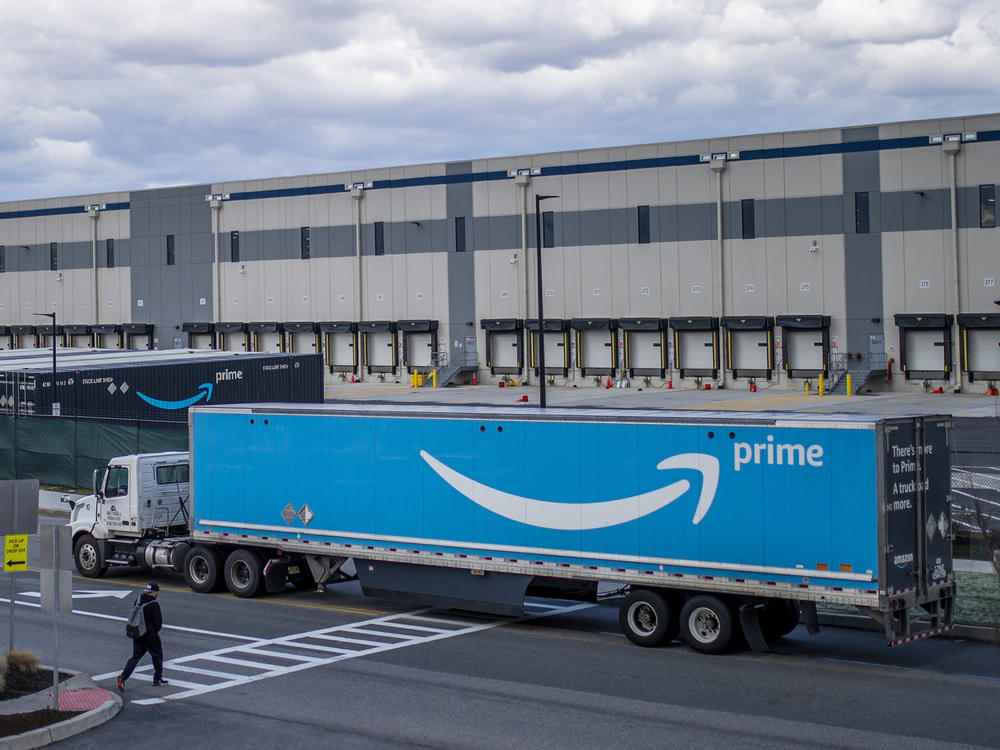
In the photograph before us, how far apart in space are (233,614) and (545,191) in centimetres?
4891

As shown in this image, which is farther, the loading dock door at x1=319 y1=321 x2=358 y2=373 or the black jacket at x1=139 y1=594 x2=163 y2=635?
the loading dock door at x1=319 y1=321 x2=358 y2=373

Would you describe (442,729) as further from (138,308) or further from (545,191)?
(138,308)

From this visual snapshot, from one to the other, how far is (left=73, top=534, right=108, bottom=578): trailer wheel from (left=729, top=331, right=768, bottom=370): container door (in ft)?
138

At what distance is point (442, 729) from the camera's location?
13.1m

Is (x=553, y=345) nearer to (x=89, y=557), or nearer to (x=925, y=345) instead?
(x=925, y=345)

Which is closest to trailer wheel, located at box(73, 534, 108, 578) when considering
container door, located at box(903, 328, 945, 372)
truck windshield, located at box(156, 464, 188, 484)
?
truck windshield, located at box(156, 464, 188, 484)

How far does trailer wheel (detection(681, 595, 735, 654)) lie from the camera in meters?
16.3

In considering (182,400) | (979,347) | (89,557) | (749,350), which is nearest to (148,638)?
(89,557)

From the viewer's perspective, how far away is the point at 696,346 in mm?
62562

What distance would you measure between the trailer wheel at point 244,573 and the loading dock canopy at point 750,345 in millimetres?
42302

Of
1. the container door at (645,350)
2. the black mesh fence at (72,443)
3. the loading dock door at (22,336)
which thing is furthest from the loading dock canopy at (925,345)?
the loading dock door at (22,336)

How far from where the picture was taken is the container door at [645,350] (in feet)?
209

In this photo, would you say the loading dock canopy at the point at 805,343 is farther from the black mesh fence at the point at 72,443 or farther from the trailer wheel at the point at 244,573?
the trailer wheel at the point at 244,573

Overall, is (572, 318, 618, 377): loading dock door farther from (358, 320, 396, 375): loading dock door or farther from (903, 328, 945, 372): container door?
(903, 328, 945, 372): container door
